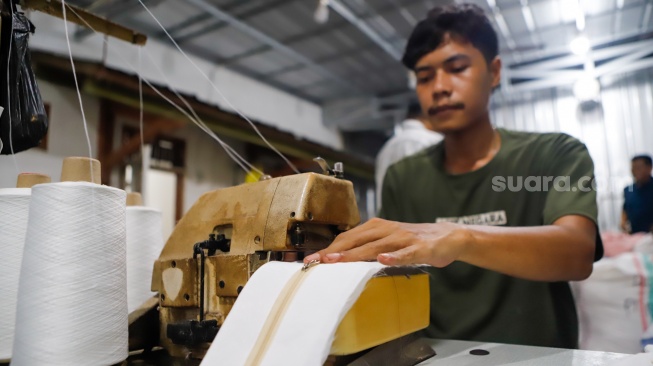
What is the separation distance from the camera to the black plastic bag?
87cm

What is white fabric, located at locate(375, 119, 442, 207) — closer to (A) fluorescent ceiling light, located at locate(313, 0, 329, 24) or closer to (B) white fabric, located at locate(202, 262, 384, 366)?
(A) fluorescent ceiling light, located at locate(313, 0, 329, 24)

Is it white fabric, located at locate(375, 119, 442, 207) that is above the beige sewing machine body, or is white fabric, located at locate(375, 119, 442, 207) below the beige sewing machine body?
above

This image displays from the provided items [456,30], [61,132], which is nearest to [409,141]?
[456,30]

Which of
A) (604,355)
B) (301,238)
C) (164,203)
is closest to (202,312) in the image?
(301,238)

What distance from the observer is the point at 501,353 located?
0.84 m

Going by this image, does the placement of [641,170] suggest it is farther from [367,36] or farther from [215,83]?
[215,83]

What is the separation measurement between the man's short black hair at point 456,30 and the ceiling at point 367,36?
2077 mm

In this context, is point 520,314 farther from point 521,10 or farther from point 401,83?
point 401,83

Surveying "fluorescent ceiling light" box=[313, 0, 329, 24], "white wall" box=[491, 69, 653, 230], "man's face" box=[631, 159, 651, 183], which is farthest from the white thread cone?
"white wall" box=[491, 69, 653, 230]

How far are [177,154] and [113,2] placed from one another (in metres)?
2.07

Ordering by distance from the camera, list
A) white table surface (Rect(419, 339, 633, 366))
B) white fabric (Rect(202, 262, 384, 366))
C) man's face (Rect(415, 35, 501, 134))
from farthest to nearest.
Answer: man's face (Rect(415, 35, 501, 134)) → white table surface (Rect(419, 339, 633, 366)) → white fabric (Rect(202, 262, 384, 366))

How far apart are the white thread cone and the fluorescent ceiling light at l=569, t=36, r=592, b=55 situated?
440cm

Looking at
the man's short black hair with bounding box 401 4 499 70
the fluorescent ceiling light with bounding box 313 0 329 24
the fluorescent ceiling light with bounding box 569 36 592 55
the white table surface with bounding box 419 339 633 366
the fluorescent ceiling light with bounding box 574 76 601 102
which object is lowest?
the white table surface with bounding box 419 339 633 366

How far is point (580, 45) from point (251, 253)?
4532mm
